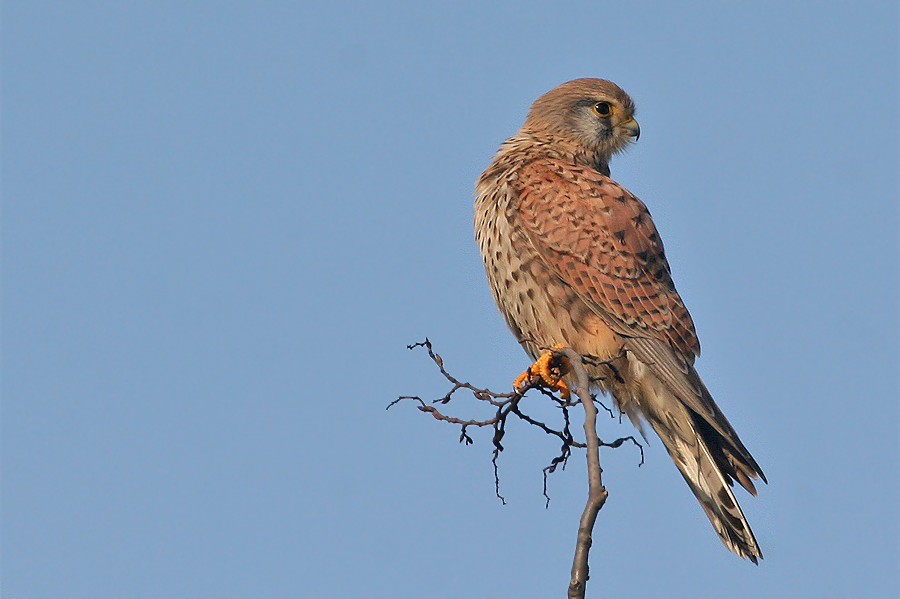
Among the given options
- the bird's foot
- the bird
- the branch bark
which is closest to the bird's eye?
the bird

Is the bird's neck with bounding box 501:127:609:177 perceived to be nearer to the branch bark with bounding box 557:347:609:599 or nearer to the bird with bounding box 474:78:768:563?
the bird with bounding box 474:78:768:563

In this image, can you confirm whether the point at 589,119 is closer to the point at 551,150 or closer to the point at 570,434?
the point at 551,150

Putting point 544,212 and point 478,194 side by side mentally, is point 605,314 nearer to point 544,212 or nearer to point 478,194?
point 544,212

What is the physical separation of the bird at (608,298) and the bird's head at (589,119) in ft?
1.60

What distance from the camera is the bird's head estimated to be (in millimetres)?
5594

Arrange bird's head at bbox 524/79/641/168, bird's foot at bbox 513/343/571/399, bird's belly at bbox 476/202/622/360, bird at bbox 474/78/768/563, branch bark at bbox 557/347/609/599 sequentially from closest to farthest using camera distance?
branch bark at bbox 557/347/609/599 → bird's foot at bbox 513/343/571/399 → bird at bbox 474/78/768/563 → bird's belly at bbox 476/202/622/360 → bird's head at bbox 524/79/641/168

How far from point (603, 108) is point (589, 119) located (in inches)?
4.9

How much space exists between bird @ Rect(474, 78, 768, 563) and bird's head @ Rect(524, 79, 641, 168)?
488mm

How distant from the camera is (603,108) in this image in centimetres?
569

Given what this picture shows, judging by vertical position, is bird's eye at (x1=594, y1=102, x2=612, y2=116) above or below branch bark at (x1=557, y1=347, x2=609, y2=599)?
above

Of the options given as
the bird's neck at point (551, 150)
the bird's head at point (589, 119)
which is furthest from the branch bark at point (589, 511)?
the bird's head at point (589, 119)

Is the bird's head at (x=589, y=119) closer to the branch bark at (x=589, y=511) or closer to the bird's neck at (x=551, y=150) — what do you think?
the bird's neck at (x=551, y=150)

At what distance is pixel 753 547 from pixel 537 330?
1.25 m

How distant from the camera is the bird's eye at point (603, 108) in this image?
567cm
